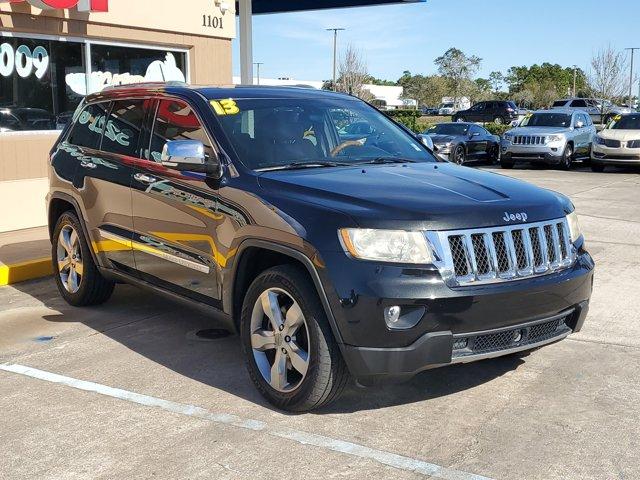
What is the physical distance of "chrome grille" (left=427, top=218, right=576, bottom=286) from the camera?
3.82 meters

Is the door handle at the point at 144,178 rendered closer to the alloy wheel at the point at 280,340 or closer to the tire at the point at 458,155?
the alloy wheel at the point at 280,340

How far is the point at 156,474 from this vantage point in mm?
3559

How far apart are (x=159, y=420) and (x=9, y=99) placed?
7.22 metres

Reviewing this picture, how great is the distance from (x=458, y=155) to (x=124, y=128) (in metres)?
17.2

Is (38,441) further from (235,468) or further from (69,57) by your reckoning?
(69,57)

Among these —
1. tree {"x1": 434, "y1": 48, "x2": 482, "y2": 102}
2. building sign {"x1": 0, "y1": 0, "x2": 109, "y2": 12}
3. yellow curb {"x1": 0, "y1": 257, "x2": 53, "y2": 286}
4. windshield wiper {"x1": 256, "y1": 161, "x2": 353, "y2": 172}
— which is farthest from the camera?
tree {"x1": 434, "y1": 48, "x2": 482, "y2": 102}

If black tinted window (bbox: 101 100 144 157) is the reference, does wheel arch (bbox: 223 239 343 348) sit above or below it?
below

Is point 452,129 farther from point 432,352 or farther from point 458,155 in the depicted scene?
point 432,352

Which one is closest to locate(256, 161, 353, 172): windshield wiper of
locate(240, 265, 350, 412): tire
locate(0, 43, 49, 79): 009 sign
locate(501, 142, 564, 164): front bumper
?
locate(240, 265, 350, 412): tire

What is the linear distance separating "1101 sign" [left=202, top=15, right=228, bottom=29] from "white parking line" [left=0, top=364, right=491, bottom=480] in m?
8.97

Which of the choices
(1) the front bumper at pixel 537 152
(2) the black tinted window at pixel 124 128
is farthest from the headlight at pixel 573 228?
(1) the front bumper at pixel 537 152

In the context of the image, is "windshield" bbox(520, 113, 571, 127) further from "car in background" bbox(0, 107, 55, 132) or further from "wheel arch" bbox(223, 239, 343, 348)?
"wheel arch" bbox(223, 239, 343, 348)

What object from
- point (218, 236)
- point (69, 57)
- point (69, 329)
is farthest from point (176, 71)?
point (218, 236)

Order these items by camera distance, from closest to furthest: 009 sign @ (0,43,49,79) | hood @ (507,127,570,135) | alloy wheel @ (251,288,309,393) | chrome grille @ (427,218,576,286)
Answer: chrome grille @ (427,218,576,286) → alloy wheel @ (251,288,309,393) → 009 sign @ (0,43,49,79) → hood @ (507,127,570,135)
